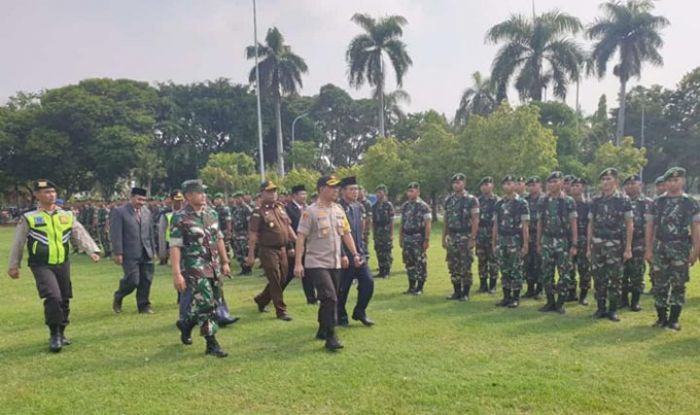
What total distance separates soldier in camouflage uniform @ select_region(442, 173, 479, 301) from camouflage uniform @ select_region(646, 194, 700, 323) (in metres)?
2.87

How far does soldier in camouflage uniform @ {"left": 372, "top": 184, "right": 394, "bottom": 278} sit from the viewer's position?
12.5 m

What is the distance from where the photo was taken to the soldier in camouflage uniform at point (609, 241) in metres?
7.75

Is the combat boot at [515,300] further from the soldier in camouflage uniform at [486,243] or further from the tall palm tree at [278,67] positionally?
the tall palm tree at [278,67]

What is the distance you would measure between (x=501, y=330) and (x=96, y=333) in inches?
213

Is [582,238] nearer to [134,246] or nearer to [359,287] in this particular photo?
[359,287]

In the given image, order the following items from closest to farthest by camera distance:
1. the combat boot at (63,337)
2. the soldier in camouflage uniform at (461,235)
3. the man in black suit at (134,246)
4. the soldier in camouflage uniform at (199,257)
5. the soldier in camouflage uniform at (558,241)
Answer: the soldier in camouflage uniform at (199,257) → the combat boot at (63,337) → the soldier in camouflage uniform at (558,241) → the man in black suit at (134,246) → the soldier in camouflage uniform at (461,235)

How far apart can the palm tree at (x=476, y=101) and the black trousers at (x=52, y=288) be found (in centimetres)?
3910

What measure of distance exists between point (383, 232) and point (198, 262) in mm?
6865

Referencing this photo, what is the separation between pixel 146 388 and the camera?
526 cm

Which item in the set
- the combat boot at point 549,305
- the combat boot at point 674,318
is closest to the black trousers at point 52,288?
the combat boot at point 549,305

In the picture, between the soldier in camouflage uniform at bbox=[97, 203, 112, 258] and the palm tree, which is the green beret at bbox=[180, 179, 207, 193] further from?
the palm tree

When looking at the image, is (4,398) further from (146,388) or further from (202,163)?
(202,163)

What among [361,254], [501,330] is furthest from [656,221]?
[361,254]

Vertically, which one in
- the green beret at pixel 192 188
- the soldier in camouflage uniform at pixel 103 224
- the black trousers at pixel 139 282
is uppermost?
the green beret at pixel 192 188
